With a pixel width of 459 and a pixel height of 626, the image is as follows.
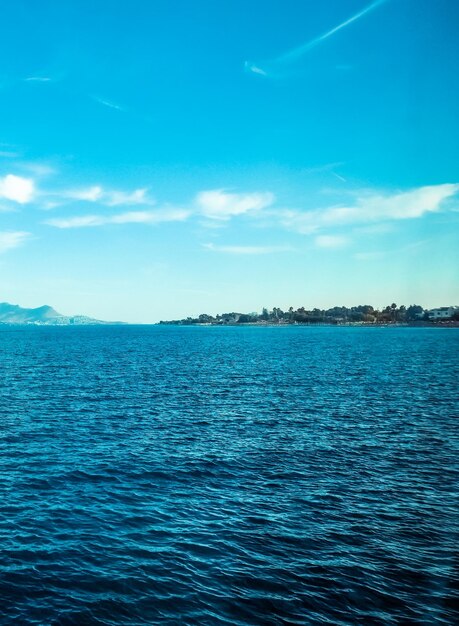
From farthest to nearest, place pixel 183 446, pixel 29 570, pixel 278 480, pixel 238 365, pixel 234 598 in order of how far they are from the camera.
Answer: pixel 238 365 → pixel 183 446 → pixel 278 480 → pixel 29 570 → pixel 234 598

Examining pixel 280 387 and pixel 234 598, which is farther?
pixel 280 387

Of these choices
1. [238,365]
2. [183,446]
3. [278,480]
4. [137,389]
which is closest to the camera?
[278,480]

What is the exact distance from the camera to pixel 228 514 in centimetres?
2862

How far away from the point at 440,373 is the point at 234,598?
88.3 m

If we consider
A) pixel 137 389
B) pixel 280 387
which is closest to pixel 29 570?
pixel 137 389

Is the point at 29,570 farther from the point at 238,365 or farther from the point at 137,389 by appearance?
the point at 238,365

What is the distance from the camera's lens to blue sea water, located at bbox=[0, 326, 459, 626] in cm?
2038

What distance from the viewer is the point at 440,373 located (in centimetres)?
9631

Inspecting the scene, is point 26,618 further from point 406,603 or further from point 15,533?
point 406,603

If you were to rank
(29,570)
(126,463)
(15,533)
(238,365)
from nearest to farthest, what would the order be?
(29,570) < (15,533) < (126,463) < (238,365)

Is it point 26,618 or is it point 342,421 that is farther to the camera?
point 342,421

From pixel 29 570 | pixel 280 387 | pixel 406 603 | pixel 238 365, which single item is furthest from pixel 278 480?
pixel 238 365

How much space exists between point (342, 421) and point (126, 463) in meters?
26.9

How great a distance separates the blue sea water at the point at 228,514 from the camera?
20.4m
